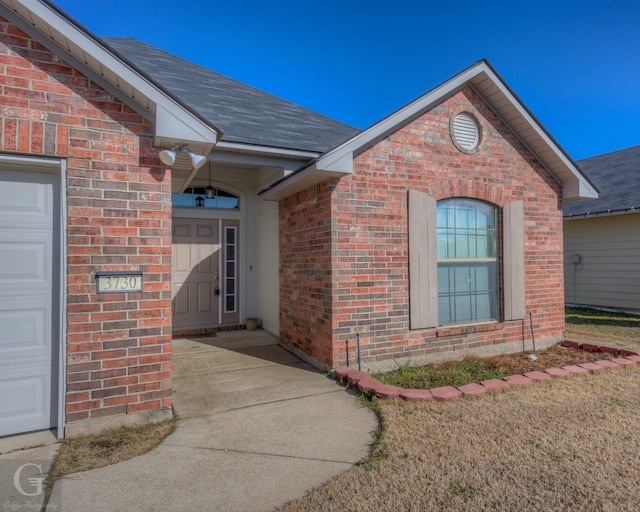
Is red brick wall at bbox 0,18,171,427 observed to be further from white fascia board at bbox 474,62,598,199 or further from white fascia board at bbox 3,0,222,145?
white fascia board at bbox 474,62,598,199

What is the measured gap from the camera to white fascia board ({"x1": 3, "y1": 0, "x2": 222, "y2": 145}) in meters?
3.01

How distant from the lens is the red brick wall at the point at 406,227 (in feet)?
16.6

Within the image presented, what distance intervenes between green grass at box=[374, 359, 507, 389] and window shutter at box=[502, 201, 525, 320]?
123 cm

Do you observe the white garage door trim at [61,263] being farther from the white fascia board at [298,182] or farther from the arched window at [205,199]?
the arched window at [205,199]

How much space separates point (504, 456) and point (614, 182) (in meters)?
13.5

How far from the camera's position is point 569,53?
373 inches

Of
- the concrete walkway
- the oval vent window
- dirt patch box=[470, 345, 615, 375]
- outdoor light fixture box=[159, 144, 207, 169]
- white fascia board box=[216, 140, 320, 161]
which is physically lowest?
the concrete walkway

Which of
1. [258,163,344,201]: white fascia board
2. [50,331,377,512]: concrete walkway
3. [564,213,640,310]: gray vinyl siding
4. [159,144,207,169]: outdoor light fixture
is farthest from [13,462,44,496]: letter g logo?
[564,213,640,310]: gray vinyl siding

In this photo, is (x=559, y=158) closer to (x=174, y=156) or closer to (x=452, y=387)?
(x=452, y=387)

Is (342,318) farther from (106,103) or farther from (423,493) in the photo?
(106,103)

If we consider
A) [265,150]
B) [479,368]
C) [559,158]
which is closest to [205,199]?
[265,150]

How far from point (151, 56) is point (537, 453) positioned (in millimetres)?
10696

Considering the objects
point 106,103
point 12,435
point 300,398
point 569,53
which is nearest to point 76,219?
point 106,103

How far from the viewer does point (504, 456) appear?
294 cm
